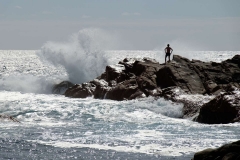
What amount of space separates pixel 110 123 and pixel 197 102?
5304 mm

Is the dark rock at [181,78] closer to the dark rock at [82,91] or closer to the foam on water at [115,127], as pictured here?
the foam on water at [115,127]

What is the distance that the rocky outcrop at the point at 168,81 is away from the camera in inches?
1034

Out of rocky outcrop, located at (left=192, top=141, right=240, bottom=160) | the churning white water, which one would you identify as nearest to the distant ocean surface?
the churning white water

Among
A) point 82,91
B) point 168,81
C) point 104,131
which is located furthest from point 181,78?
point 104,131

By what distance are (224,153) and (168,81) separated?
19.3m

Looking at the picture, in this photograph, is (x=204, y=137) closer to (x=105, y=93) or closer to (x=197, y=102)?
(x=197, y=102)

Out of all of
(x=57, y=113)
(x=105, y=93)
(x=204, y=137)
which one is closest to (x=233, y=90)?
(x=204, y=137)

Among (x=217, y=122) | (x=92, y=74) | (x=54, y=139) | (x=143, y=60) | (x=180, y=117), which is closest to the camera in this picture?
(x=54, y=139)

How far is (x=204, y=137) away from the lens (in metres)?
17.4

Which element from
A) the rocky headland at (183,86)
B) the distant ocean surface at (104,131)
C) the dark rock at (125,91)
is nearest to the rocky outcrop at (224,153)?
the distant ocean surface at (104,131)

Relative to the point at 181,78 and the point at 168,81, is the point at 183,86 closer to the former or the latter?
the point at 181,78

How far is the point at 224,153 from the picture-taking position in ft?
31.0

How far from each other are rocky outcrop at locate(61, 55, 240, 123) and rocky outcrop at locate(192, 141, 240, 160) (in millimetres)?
12076

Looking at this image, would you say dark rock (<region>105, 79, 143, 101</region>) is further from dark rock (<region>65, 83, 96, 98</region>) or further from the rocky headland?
dark rock (<region>65, 83, 96, 98</region>)
